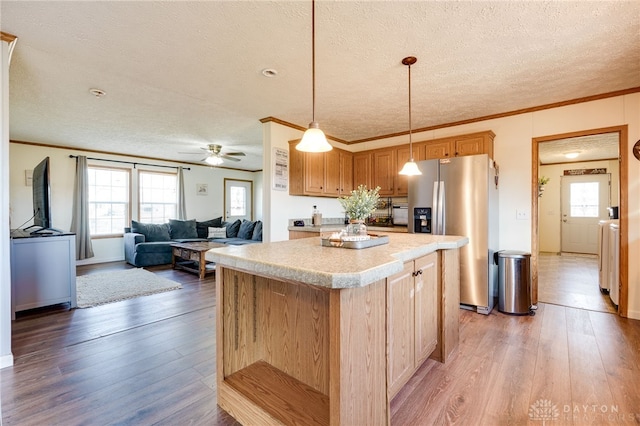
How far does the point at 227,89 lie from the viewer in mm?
2994

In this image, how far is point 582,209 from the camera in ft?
23.8

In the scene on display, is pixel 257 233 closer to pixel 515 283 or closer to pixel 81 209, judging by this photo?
pixel 81 209

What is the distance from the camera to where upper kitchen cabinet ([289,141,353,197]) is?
4082mm

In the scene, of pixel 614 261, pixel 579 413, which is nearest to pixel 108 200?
pixel 579 413

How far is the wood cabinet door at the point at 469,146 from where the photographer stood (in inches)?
142

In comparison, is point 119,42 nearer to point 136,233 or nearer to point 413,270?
point 413,270

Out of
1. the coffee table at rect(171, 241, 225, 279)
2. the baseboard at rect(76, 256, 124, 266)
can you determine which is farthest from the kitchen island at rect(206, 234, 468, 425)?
the baseboard at rect(76, 256, 124, 266)

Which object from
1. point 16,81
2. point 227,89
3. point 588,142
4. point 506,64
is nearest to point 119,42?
point 227,89

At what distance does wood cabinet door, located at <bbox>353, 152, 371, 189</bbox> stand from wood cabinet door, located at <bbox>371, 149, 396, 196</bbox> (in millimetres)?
96

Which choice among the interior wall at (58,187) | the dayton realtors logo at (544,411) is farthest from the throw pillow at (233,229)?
the dayton realtors logo at (544,411)

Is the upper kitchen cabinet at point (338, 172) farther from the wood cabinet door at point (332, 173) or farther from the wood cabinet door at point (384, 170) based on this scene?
the wood cabinet door at point (384, 170)

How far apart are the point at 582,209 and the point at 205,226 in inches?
365

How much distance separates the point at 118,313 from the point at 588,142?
7.58 m

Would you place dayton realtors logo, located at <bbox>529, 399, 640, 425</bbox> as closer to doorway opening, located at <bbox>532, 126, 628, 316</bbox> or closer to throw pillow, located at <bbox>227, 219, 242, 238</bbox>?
doorway opening, located at <bbox>532, 126, 628, 316</bbox>
